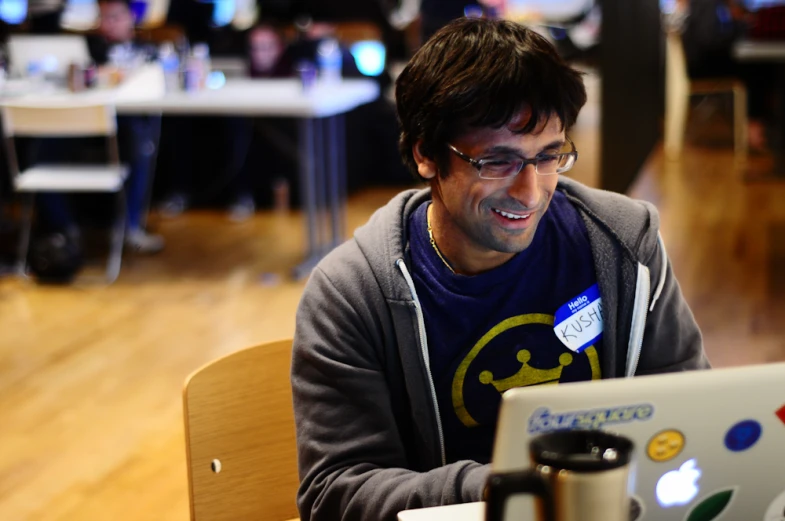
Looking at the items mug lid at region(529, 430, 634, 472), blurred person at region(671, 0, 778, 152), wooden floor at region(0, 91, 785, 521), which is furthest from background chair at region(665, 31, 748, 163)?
mug lid at region(529, 430, 634, 472)

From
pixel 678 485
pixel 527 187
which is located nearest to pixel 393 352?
pixel 527 187

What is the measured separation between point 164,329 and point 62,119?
113 cm

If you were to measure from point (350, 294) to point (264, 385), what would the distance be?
0.24 meters

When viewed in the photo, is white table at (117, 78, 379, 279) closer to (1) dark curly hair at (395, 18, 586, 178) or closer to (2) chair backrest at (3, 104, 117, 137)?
(2) chair backrest at (3, 104, 117, 137)

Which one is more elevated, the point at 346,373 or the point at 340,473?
the point at 346,373

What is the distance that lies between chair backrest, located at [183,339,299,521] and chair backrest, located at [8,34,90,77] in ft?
14.1

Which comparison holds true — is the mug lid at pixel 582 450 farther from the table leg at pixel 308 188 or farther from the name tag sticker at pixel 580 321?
the table leg at pixel 308 188

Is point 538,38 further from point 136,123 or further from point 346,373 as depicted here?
point 136,123

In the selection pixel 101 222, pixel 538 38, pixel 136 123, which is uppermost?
pixel 538 38

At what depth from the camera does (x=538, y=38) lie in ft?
4.41

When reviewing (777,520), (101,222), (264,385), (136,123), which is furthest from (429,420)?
(101,222)

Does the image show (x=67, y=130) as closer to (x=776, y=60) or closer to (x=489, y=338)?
(x=489, y=338)

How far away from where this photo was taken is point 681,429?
0.82 meters

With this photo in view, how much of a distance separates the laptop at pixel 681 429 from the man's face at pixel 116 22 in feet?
17.9
